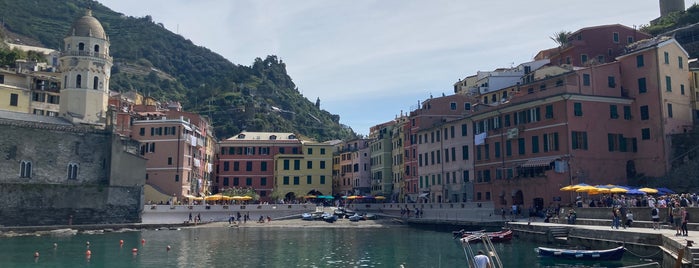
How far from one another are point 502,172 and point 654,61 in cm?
1725

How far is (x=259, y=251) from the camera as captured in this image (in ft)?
134

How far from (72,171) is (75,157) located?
1.62 meters

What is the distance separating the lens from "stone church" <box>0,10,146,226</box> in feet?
192

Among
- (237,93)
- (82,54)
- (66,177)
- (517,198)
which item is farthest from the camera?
(237,93)

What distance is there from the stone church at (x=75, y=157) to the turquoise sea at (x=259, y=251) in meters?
7.75

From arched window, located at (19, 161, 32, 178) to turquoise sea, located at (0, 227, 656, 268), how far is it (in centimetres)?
1026

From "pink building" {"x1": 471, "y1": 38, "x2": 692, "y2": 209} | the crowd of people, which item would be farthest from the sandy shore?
the crowd of people

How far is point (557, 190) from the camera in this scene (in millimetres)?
50469

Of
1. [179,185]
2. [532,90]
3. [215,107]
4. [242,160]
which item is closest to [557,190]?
[532,90]

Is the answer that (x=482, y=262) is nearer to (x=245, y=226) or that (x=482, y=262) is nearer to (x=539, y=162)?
(x=539, y=162)

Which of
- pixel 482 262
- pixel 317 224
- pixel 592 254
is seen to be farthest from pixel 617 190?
pixel 317 224

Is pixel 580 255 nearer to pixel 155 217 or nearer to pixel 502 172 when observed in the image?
pixel 502 172

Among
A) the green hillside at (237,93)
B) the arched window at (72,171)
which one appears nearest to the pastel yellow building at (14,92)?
the arched window at (72,171)

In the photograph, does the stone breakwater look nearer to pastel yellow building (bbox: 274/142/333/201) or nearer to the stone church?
the stone church
